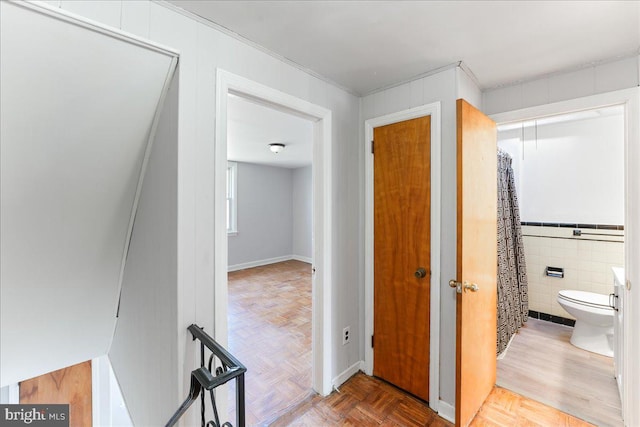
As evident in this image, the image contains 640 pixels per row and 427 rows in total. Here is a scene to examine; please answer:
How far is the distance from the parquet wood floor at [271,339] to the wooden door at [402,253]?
75cm

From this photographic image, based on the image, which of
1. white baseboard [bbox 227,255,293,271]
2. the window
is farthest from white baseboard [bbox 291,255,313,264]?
the window

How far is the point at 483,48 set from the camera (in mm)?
1628

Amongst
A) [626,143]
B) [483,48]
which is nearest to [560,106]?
[626,143]

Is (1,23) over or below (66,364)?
over

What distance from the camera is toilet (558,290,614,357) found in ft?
8.16

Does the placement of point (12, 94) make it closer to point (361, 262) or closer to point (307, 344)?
point (361, 262)

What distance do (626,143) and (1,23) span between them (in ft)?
9.92

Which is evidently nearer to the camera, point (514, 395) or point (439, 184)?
point (439, 184)

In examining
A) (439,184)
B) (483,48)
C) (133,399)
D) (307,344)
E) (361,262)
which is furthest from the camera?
(307,344)

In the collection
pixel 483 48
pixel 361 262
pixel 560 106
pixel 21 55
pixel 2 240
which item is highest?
pixel 483 48

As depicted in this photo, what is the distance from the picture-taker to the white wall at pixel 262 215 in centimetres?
611

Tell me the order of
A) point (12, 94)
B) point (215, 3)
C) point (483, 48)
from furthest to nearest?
point (483, 48), point (215, 3), point (12, 94)

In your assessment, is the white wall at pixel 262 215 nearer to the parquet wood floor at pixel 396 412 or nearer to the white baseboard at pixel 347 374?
the white baseboard at pixel 347 374

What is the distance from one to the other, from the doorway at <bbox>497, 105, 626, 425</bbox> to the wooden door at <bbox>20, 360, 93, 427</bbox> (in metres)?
4.00
